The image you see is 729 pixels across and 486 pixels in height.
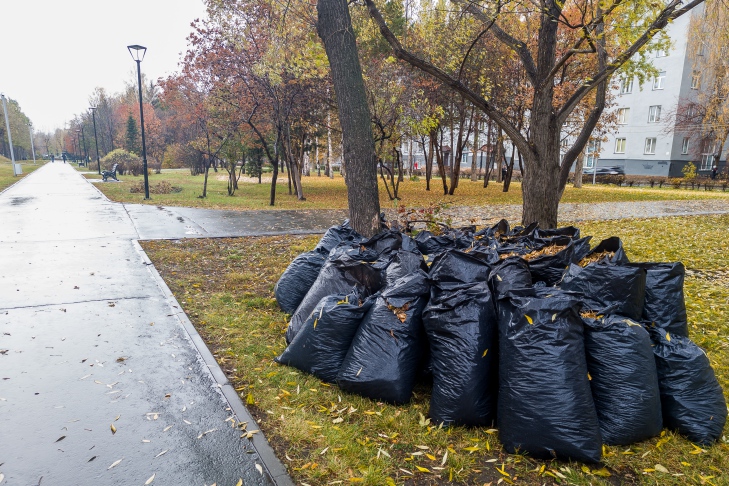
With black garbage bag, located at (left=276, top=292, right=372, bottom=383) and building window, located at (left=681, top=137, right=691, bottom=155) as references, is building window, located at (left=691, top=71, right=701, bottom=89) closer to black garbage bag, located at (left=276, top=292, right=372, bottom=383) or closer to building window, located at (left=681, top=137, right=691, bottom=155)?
building window, located at (left=681, top=137, right=691, bottom=155)

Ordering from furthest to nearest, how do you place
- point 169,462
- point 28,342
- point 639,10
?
point 639,10
point 28,342
point 169,462

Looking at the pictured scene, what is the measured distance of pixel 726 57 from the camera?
2773 cm

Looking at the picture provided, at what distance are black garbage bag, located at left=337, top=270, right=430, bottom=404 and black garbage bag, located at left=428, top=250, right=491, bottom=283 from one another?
0.21 m

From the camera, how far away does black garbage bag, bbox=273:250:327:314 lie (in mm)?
4840

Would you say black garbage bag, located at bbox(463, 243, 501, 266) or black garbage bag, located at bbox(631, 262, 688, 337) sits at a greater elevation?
black garbage bag, located at bbox(463, 243, 501, 266)

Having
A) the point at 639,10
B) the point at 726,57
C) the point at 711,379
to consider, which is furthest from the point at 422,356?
the point at 726,57

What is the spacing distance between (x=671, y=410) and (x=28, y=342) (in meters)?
5.08

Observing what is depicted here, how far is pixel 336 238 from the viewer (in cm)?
538

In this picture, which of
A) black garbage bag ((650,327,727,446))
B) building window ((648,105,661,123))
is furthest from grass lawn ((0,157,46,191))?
building window ((648,105,661,123))

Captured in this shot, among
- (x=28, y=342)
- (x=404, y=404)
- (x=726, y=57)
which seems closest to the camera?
(x=404, y=404)

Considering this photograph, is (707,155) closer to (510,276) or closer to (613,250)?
(613,250)

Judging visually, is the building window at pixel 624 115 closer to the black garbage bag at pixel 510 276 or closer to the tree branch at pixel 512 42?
the tree branch at pixel 512 42

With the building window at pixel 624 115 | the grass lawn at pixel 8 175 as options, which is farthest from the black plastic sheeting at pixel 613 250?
the building window at pixel 624 115

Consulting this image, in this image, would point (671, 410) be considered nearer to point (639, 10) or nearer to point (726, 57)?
point (639, 10)
